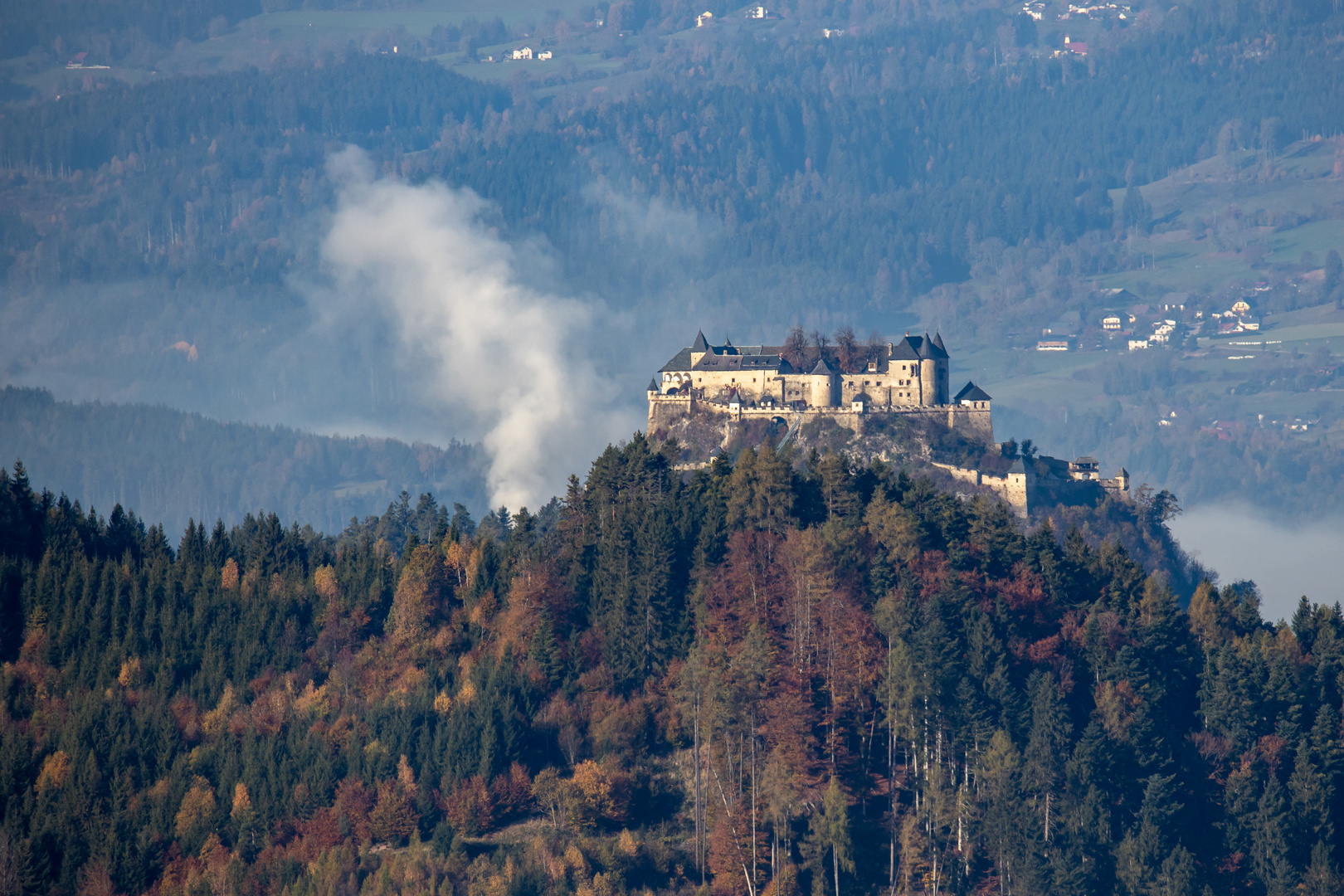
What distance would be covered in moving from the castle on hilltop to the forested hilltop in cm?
3964

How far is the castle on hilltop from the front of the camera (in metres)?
133

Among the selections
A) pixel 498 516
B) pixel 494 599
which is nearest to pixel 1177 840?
pixel 494 599

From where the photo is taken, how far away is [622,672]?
3322 inches

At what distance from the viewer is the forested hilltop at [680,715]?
249 ft

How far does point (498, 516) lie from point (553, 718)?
206 ft

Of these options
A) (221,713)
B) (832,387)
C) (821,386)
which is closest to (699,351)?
(821,386)

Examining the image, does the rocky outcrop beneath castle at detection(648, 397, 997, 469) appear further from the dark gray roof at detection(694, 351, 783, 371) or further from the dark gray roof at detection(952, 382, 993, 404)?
the dark gray roof at detection(694, 351, 783, 371)

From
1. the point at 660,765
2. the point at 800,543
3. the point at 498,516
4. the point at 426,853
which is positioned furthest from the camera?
the point at 498,516

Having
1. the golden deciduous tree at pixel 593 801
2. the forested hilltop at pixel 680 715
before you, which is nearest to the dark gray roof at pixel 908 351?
the forested hilltop at pixel 680 715

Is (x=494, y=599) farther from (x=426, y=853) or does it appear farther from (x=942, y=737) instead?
(x=942, y=737)

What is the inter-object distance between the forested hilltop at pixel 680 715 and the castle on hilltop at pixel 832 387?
39.6 meters

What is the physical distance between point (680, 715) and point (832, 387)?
182 feet

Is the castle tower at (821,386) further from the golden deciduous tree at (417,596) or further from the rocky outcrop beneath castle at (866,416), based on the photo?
the golden deciduous tree at (417,596)

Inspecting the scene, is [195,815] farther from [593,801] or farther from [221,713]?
[593,801]
